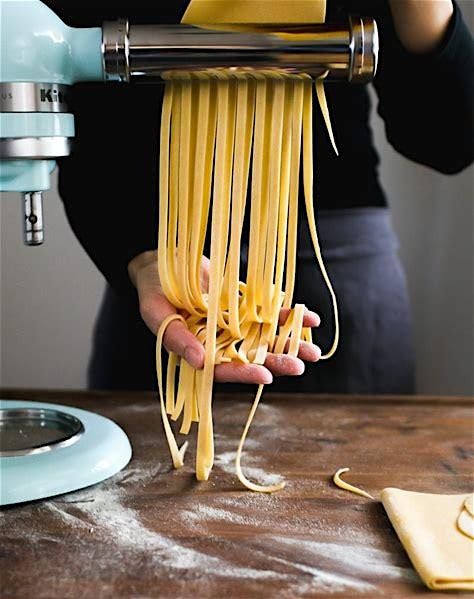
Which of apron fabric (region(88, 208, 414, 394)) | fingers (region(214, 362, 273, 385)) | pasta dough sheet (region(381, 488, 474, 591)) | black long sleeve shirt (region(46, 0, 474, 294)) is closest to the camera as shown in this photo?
pasta dough sheet (region(381, 488, 474, 591))

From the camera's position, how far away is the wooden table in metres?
0.71

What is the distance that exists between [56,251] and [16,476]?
0.76 m

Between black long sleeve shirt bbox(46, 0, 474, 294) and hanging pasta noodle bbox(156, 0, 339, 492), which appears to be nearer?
hanging pasta noodle bbox(156, 0, 339, 492)

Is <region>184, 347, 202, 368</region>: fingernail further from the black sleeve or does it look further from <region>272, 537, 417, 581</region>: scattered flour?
the black sleeve

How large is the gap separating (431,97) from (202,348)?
0.46m

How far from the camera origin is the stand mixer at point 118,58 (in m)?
0.78

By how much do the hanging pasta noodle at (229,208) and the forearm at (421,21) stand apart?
22cm

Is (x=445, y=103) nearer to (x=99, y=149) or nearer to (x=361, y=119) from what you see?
(x=361, y=119)

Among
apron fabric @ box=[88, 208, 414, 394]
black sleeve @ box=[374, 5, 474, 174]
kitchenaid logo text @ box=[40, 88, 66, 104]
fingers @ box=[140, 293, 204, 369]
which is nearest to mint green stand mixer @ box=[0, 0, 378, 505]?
kitchenaid logo text @ box=[40, 88, 66, 104]

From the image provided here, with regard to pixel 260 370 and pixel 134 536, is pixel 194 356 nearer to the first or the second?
pixel 260 370

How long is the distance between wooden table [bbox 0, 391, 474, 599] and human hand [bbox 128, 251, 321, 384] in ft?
0.36

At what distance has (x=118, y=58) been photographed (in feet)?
2.64

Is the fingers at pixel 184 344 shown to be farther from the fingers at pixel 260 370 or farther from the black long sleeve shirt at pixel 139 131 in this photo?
the black long sleeve shirt at pixel 139 131

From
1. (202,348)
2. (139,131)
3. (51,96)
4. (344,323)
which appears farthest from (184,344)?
(344,323)
